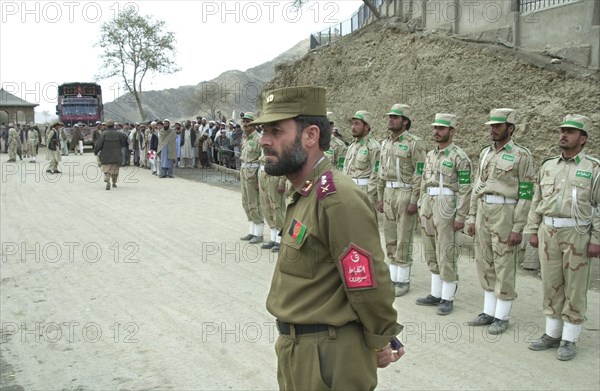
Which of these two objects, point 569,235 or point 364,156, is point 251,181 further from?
point 569,235

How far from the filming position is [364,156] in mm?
8633

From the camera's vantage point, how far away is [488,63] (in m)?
14.2

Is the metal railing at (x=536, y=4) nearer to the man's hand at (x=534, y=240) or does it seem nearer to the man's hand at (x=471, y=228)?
the man's hand at (x=471, y=228)

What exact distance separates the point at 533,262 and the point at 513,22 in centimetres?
777

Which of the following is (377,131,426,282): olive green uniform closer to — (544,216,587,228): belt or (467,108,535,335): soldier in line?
(467,108,535,335): soldier in line

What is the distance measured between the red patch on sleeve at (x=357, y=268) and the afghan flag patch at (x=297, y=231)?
0.22m

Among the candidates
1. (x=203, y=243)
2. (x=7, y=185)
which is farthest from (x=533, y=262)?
(x=7, y=185)

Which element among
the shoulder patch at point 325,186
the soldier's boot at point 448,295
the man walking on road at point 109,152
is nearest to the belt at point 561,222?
the soldier's boot at point 448,295

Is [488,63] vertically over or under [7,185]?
over

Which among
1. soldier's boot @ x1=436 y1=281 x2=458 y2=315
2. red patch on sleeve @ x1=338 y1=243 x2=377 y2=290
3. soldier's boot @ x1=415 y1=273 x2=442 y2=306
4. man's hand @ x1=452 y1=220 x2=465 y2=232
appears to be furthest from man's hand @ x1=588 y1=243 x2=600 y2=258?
red patch on sleeve @ x1=338 y1=243 x2=377 y2=290

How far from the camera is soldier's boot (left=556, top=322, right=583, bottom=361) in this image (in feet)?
18.3

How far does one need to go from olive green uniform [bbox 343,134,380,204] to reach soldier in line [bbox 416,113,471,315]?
1433mm

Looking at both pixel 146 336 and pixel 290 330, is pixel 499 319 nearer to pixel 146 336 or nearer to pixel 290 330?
pixel 146 336

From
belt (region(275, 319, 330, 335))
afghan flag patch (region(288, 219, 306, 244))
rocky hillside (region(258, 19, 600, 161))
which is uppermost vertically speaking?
rocky hillside (region(258, 19, 600, 161))
